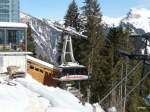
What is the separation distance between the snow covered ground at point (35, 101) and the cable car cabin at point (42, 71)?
14.9 meters

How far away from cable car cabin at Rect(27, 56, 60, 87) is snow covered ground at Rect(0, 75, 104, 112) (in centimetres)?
1493

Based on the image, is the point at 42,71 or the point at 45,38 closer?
the point at 42,71

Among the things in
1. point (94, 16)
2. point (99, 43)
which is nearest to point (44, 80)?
point (99, 43)

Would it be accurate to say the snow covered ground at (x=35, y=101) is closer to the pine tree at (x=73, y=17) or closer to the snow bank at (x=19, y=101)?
the snow bank at (x=19, y=101)

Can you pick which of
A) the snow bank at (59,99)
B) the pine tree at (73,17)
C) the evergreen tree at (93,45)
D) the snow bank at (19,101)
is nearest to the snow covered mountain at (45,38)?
the pine tree at (73,17)

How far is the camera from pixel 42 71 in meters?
39.8

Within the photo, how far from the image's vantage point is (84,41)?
60.2 metres

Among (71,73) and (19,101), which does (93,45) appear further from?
(19,101)

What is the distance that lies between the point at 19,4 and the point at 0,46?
164 ft

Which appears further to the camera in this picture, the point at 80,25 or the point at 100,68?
the point at 80,25

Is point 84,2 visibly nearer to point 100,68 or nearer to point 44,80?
point 100,68

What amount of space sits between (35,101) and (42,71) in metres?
20.5

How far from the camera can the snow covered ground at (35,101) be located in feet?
59.6

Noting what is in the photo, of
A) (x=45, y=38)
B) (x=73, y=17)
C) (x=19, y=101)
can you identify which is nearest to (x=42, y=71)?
(x=19, y=101)
